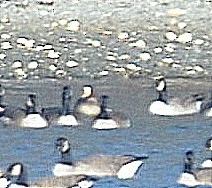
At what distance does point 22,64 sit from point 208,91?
2.48 metres

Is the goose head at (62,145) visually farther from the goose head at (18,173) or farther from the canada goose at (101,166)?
the goose head at (18,173)

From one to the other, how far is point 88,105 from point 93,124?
350 millimetres

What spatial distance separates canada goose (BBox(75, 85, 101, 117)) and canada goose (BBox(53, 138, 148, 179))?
1587mm

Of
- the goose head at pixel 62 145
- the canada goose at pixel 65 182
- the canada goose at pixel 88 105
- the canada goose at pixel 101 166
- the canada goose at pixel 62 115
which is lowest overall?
the canada goose at pixel 65 182

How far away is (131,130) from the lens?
9.76 m

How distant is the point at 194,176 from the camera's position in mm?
8008

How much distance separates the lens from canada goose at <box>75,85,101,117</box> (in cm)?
1033

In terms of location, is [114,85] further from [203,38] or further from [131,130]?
A: [203,38]

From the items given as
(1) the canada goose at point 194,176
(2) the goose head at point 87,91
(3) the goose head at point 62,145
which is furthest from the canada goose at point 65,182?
(2) the goose head at point 87,91

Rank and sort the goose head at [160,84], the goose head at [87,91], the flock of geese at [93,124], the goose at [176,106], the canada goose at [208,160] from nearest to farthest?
the flock of geese at [93,124] → the canada goose at [208,160] → the goose at [176,106] → the goose head at [87,91] → the goose head at [160,84]

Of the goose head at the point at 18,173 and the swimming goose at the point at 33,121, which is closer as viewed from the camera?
the goose head at the point at 18,173

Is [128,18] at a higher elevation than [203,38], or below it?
higher

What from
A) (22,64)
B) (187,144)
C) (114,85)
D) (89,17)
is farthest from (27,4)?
(187,144)

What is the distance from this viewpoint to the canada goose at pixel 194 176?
8.00 m
